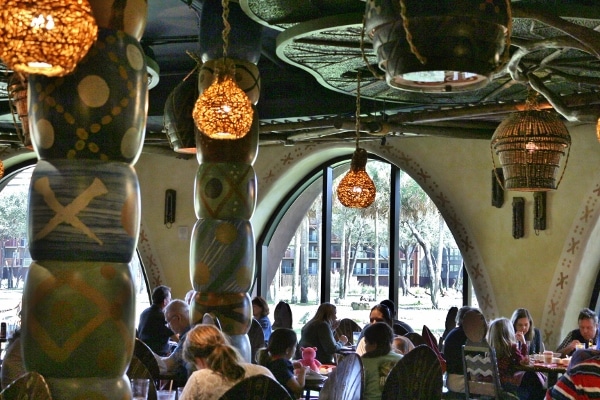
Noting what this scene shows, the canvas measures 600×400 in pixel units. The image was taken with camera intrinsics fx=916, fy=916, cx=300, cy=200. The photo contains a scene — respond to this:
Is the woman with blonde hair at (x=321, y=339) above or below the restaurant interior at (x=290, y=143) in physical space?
below

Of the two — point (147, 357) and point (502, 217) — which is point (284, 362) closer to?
point (147, 357)

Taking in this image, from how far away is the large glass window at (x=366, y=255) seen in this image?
485 inches

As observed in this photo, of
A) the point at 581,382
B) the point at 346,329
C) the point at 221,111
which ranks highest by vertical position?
the point at 221,111

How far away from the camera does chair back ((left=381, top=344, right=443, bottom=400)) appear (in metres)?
5.46

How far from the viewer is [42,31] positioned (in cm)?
284

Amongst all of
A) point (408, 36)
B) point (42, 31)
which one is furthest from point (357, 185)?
point (408, 36)

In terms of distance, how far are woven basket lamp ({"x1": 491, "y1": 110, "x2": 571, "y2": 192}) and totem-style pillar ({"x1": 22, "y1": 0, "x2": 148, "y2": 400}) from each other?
2.17 m

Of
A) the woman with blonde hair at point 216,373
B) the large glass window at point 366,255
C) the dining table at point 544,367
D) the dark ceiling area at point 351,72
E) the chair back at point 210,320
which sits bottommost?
the dining table at point 544,367

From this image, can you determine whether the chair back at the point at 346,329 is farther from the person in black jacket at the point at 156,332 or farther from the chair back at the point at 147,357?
the chair back at the point at 147,357

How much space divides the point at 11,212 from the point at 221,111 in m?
11.3

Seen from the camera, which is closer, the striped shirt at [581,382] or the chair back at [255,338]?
the striped shirt at [581,382]

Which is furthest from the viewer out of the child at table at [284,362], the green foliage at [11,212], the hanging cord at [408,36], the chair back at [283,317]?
the green foliage at [11,212]

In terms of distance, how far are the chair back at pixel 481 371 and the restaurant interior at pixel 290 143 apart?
139cm

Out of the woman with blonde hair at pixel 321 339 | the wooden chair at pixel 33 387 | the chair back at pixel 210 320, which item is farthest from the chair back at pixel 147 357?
the wooden chair at pixel 33 387
